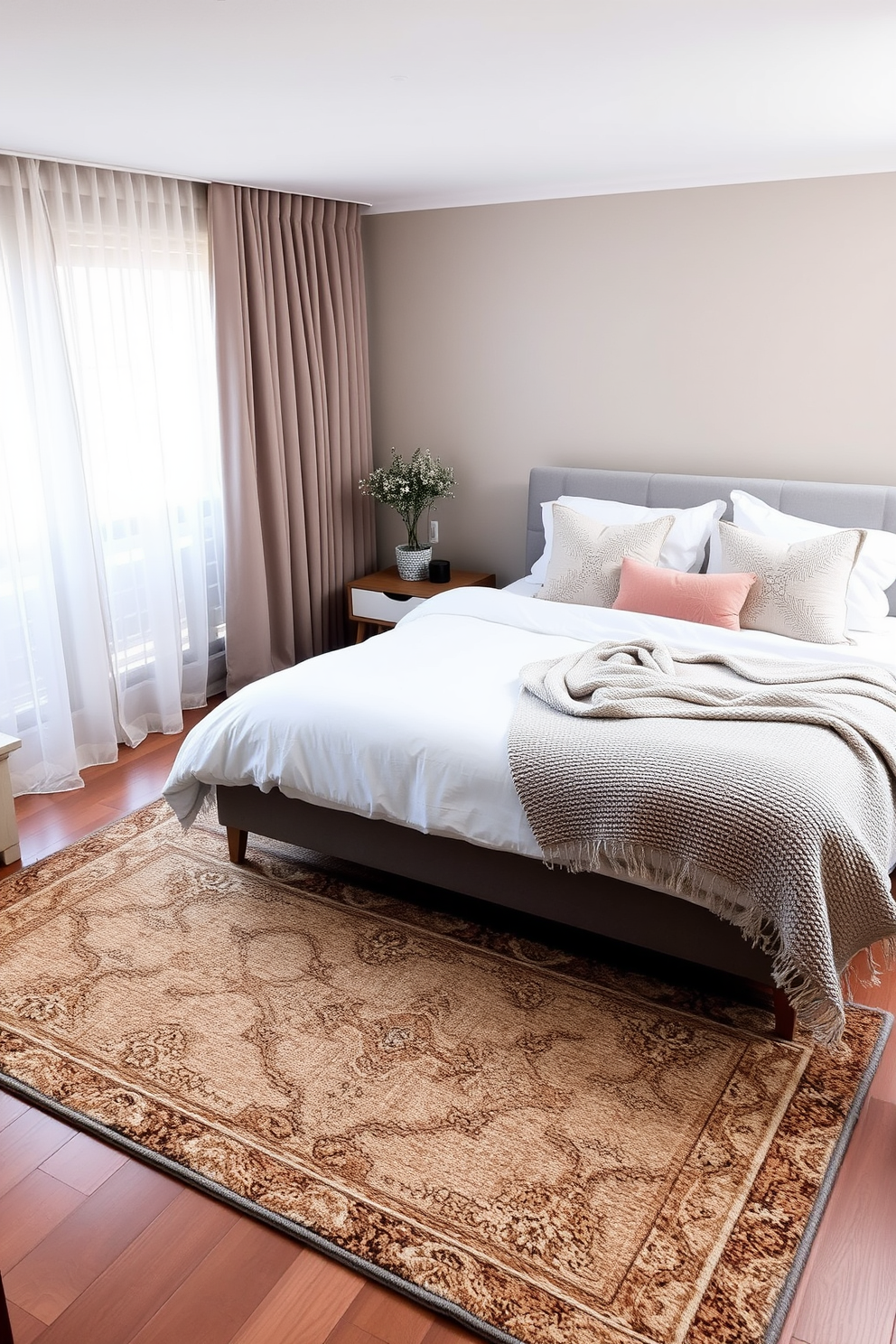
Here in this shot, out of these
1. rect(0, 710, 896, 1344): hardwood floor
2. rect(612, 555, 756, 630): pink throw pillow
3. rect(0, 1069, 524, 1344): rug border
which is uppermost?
rect(612, 555, 756, 630): pink throw pillow

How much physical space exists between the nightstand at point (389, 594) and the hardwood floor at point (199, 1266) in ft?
9.64

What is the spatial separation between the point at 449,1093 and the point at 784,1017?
2.78 feet

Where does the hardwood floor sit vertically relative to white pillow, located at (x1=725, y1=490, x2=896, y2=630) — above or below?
below

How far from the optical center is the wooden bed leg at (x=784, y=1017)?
2492 mm

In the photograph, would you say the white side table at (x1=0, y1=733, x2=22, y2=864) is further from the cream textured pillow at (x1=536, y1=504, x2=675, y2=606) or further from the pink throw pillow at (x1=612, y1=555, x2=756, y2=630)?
the pink throw pillow at (x1=612, y1=555, x2=756, y2=630)

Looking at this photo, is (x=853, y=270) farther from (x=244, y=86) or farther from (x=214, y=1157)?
(x=214, y=1157)

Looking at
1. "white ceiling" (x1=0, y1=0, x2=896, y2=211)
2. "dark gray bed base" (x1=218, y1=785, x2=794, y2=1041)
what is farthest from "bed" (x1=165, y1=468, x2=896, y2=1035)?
"white ceiling" (x1=0, y1=0, x2=896, y2=211)

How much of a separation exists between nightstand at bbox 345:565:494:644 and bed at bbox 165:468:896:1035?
1069 mm

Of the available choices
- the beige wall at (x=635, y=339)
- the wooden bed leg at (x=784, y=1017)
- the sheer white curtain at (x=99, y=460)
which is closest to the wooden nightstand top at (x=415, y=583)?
the beige wall at (x=635, y=339)

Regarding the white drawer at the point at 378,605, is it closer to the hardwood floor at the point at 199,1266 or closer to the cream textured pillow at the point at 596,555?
the cream textured pillow at the point at 596,555

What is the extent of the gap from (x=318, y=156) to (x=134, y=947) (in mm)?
2710

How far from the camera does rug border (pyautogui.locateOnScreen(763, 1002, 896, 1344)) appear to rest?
183cm

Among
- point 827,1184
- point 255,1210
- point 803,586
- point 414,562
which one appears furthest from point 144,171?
point 827,1184

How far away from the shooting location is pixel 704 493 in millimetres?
4320
